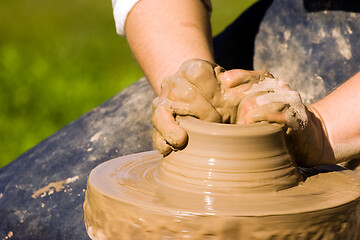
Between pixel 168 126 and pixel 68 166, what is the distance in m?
0.83

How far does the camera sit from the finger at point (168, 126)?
0.97 metres

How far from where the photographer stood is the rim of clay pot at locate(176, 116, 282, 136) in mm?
943

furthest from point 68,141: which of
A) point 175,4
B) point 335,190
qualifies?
point 335,190

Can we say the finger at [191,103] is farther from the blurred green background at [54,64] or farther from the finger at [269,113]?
the blurred green background at [54,64]

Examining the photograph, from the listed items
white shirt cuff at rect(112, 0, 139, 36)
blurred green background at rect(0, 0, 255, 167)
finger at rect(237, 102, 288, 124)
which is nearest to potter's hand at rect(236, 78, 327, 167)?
finger at rect(237, 102, 288, 124)

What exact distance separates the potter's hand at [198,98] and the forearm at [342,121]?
0.22 metres

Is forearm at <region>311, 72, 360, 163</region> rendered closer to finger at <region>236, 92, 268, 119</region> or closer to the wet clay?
the wet clay

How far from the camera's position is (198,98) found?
99 centimetres

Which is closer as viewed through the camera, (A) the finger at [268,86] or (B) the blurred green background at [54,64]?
(A) the finger at [268,86]

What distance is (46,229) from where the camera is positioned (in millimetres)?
1620

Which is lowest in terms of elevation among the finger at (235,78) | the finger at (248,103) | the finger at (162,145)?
the finger at (162,145)

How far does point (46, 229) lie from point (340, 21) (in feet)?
3.98

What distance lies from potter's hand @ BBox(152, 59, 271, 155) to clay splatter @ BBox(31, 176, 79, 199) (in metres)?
0.75

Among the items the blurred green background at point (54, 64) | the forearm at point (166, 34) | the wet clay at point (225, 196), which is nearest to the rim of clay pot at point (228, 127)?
the wet clay at point (225, 196)
